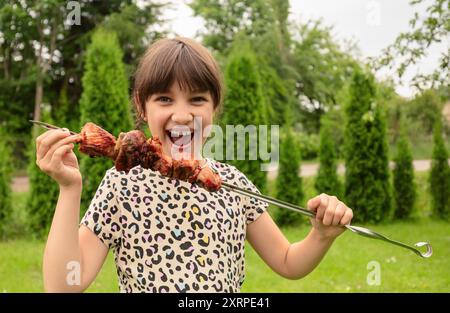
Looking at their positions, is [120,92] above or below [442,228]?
above

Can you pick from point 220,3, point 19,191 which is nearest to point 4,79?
point 19,191

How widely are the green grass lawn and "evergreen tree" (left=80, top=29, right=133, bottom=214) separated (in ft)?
4.32

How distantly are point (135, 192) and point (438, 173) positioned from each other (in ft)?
31.0

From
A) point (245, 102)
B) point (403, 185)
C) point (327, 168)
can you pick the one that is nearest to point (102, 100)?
point (245, 102)

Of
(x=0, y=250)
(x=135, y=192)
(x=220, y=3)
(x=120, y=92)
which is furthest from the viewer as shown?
(x=220, y=3)

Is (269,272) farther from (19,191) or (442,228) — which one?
(19,191)

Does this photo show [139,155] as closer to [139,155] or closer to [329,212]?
[139,155]

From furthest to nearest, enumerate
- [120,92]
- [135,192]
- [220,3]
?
[220,3] → [120,92] → [135,192]

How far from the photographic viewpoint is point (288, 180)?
353 inches

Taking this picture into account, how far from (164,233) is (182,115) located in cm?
36

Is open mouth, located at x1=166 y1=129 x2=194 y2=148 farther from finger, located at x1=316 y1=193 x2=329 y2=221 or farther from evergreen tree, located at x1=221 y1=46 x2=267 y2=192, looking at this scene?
evergreen tree, located at x1=221 y1=46 x2=267 y2=192

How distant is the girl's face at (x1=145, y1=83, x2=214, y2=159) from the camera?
1.52 metres

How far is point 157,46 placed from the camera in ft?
5.57

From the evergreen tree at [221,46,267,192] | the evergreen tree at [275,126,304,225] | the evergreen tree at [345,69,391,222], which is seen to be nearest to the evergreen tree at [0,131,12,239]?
the evergreen tree at [221,46,267,192]
